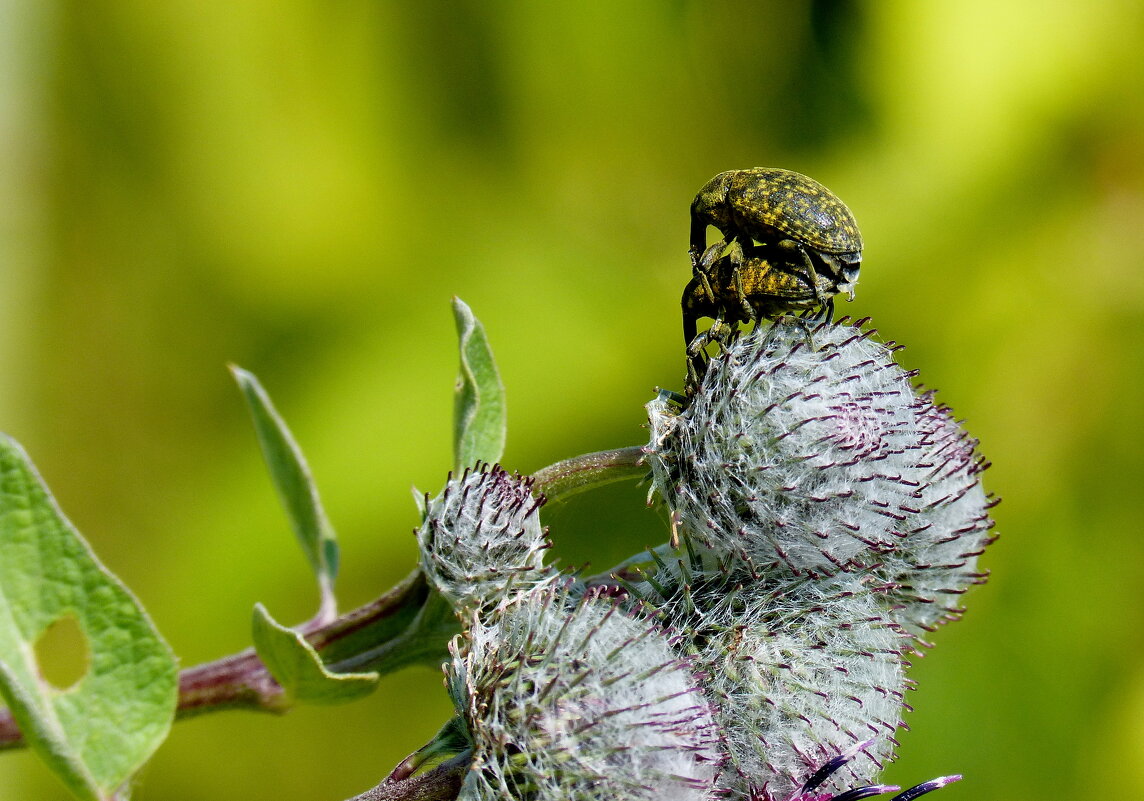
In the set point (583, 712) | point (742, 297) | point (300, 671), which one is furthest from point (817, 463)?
point (300, 671)

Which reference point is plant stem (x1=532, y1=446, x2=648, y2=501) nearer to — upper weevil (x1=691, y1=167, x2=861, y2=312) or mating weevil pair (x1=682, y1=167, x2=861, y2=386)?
mating weevil pair (x1=682, y1=167, x2=861, y2=386)

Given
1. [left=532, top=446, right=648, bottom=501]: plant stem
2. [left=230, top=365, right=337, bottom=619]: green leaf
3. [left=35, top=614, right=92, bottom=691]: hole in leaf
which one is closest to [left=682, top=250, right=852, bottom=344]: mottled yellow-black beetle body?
[left=532, top=446, right=648, bottom=501]: plant stem

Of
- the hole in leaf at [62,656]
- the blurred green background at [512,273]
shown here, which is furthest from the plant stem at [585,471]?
the hole in leaf at [62,656]

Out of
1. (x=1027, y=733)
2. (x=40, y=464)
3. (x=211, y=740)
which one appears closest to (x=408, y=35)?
(x=40, y=464)

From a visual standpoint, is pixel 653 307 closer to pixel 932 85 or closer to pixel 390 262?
pixel 390 262

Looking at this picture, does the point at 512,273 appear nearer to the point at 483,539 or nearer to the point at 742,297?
the point at 742,297

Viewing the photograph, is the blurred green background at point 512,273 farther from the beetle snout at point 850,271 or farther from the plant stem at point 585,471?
the beetle snout at point 850,271
